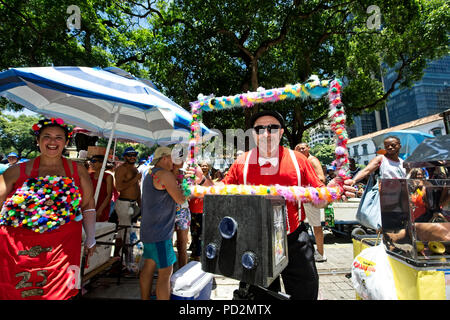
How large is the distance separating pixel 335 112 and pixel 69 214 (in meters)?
2.42

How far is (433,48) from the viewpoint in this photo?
10.2 meters

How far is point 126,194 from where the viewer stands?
3988 mm

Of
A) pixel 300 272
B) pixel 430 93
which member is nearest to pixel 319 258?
pixel 300 272

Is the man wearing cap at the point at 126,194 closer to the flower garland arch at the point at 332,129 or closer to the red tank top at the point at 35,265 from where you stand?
the red tank top at the point at 35,265

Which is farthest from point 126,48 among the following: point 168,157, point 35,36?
point 168,157

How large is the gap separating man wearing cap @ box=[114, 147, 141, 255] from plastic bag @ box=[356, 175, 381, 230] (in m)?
3.69

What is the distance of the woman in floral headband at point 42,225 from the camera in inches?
67.5

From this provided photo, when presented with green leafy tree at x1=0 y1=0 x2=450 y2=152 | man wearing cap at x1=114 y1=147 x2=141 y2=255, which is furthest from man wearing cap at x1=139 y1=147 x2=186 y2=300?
green leafy tree at x1=0 y1=0 x2=450 y2=152

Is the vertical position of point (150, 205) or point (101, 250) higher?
point (150, 205)

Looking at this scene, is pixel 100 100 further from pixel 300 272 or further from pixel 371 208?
pixel 371 208

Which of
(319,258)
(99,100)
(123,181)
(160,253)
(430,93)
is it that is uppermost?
(430,93)

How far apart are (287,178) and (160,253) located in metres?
1.60

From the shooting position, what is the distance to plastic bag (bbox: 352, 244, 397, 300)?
1.82 m

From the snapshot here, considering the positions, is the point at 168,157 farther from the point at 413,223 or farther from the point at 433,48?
the point at 433,48
